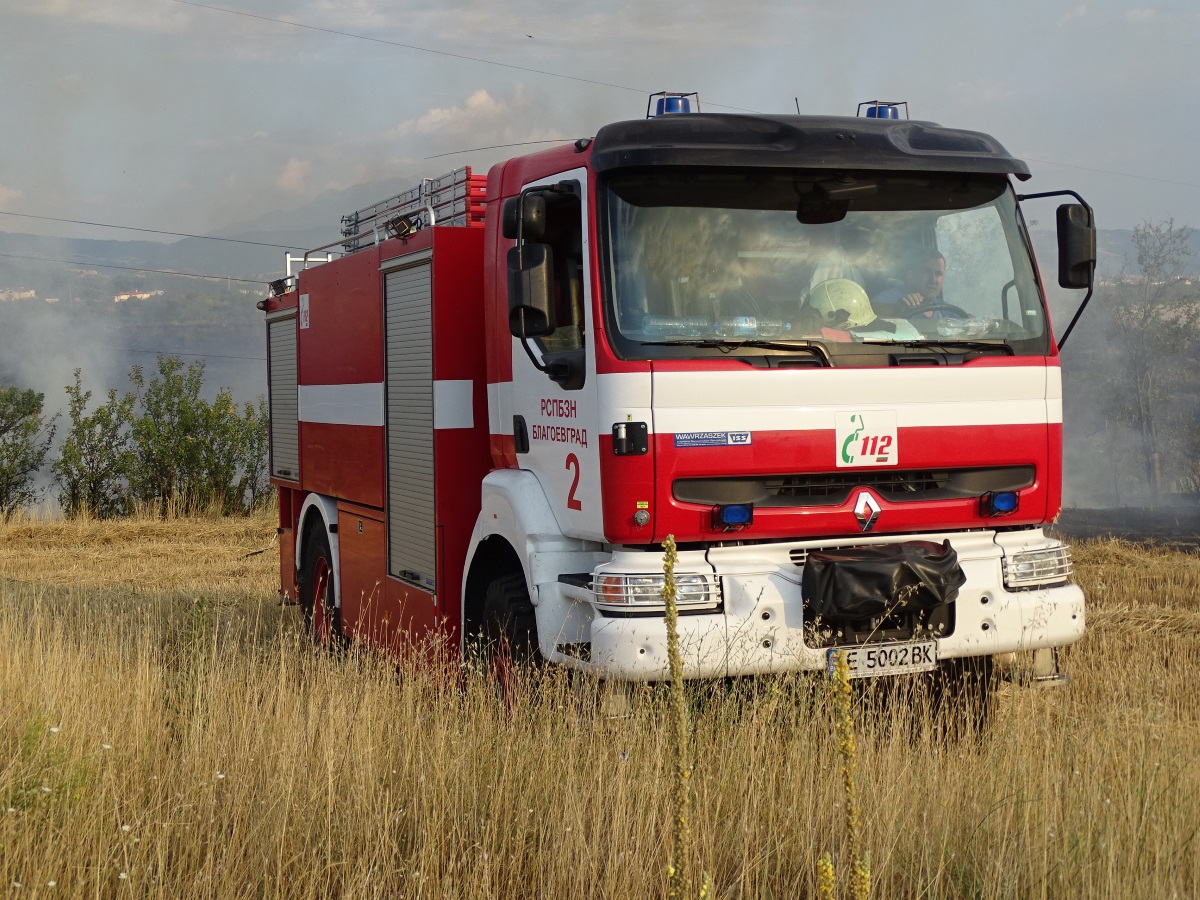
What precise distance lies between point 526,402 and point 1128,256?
139 feet

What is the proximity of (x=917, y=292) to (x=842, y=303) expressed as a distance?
39 cm

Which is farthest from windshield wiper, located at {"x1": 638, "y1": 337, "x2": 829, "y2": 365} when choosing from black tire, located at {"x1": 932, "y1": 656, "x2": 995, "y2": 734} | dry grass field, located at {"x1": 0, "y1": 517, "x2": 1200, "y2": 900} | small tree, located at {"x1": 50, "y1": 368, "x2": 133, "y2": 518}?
small tree, located at {"x1": 50, "y1": 368, "x2": 133, "y2": 518}

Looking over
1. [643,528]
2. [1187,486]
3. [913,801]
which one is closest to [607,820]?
[913,801]

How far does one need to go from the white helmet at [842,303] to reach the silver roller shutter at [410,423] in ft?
7.79

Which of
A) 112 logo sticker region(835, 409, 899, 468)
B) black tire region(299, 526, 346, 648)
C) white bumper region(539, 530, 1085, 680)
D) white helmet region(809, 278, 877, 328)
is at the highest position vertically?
white helmet region(809, 278, 877, 328)

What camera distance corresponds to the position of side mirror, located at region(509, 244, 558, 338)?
18.2 ft

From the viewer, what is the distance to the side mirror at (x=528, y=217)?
559cm

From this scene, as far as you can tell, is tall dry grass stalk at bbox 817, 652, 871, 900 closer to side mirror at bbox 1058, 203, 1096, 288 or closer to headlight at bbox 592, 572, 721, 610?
headlight at bbox 592, 572, 721, 610

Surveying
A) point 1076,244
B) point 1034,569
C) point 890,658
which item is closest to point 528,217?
point 890,658

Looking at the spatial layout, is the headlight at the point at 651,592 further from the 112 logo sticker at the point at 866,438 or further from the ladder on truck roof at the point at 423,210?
the ladder on truck roof at the point at 423,210

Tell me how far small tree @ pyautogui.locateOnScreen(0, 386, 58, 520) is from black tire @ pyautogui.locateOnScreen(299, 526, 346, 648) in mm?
14600

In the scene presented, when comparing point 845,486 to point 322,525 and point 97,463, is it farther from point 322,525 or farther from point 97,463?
point 97,463

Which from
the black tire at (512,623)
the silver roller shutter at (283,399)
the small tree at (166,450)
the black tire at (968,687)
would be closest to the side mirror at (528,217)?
the black tire at (512,623)

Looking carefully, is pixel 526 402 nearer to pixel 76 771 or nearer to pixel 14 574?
pixel 76 771
